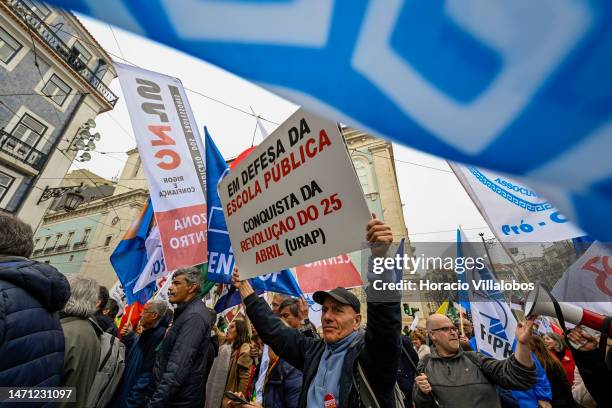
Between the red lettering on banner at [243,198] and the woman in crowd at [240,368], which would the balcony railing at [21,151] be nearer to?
the woman in crowd at [240,368]

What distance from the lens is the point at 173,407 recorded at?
2561 millimetres

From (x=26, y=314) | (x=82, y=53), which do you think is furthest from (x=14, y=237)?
(x=82, y=53)

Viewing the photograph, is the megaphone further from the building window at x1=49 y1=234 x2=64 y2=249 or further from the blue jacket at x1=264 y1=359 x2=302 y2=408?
the building window at x1=49 y1=234 x2=64 y2=249

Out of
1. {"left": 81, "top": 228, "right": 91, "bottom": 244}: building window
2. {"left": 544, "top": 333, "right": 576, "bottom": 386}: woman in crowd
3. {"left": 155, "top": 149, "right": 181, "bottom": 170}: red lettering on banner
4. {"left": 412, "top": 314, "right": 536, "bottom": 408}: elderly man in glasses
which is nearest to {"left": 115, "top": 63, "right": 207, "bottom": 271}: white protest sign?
{"left": 155, "top": 149, "right": 181, "bottom": 170}: red lettering on banner

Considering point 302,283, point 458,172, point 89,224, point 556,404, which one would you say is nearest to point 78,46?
point 89,224

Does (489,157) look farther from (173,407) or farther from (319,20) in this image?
(173,407)

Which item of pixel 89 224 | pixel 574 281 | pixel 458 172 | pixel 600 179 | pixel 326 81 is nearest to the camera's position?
pixel 600 179

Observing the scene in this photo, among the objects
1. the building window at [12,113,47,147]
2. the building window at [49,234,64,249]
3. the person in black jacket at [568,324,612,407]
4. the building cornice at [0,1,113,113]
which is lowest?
the person in black jacket at [568,324,612,407]

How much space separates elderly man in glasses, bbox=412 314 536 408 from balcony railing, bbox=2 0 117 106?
62.0 feet

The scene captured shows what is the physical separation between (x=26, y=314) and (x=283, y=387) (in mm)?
2011

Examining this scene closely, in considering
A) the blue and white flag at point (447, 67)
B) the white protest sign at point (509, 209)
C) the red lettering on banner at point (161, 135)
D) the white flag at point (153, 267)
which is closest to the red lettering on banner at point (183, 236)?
the red lettering on banner at point (161, 135)

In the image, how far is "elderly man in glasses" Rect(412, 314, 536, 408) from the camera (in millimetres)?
2099

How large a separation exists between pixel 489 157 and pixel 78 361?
2781 mm

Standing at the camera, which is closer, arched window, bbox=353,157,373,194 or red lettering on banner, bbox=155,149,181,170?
red lettering on banner, bbox=155,149,181,170
